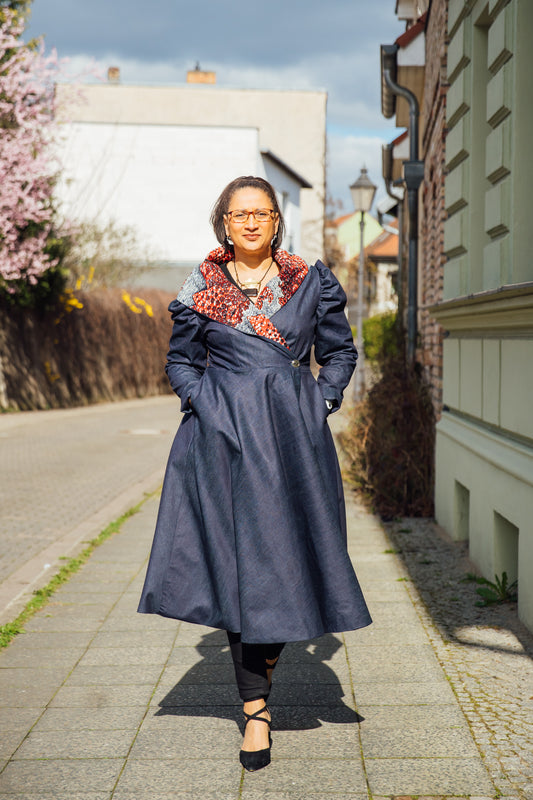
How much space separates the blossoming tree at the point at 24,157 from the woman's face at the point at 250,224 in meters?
13.5

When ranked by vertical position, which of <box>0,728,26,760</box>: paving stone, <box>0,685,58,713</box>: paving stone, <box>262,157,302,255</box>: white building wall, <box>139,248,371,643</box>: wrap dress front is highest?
<box>262,157,302,255</box>: white building wall

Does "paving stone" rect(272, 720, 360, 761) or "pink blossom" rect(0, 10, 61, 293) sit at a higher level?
"pink blossom" rect(0, 10, 61, 293)

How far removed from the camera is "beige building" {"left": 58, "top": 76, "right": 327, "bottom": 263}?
30812 millimetres

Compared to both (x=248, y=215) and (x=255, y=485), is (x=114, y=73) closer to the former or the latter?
(x=248, y=215)

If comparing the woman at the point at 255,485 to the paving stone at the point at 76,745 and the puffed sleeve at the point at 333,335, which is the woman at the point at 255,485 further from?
the paving stone at the point at 76,745

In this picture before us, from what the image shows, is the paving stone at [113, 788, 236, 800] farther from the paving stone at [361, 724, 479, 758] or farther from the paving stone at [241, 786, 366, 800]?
the paving stone at [361, 724, 479, 758]

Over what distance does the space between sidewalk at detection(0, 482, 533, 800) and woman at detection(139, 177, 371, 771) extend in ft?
0.78

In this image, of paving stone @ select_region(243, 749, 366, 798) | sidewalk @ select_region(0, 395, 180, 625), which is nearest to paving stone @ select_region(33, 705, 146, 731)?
paving stone @ select_region(243, 749, 366, 798)

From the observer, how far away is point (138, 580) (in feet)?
18.5

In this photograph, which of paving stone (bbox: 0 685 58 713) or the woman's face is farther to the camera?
paving stone (bbox: 0 685 58 713)

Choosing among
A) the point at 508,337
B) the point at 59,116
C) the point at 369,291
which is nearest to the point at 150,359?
the point at 59,116

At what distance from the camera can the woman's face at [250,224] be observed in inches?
131

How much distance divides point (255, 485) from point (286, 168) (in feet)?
105

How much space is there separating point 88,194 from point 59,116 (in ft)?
44.9
